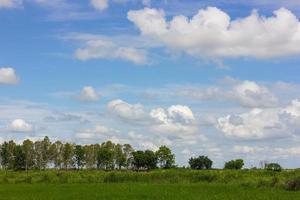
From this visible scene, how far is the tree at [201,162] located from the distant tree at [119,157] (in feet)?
65.1

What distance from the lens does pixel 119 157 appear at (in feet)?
359

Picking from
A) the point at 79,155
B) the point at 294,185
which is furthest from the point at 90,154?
the point at 294,185

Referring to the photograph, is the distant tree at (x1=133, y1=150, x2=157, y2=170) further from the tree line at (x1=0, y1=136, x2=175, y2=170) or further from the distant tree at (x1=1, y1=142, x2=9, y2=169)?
the distant tree at (x1=1, y1=142, x2=9, y2=169)

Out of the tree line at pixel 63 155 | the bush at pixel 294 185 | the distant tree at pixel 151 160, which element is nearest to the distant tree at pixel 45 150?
the tree line at pixel 63 155

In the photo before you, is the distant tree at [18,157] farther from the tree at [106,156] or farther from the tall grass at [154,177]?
the tall grass at [154,177]

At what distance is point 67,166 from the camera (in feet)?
372

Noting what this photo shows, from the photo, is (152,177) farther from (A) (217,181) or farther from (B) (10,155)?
(B) (10,155)

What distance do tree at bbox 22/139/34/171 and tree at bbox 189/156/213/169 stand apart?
37289mm

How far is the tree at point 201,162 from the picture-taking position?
309 feet

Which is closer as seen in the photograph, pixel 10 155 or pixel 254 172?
pixel 254 172

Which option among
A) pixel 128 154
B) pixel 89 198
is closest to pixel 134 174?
pixel 89 198

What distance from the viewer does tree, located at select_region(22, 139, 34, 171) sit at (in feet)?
359

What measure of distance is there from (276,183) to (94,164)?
67.4 m

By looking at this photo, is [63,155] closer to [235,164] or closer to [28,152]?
[28,152]
